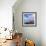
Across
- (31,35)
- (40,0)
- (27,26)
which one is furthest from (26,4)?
(31,35)

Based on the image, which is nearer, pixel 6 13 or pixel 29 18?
pixel 6 13

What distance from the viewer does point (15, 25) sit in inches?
247

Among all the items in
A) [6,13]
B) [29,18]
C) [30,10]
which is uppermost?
[30,10]

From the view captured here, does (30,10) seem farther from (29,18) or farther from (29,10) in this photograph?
(29,18)

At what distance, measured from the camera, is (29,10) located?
6.30 m

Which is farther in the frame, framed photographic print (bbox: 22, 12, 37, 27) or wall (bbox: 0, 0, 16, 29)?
framed photographic print (bbox: 22, 12, 37, 27)

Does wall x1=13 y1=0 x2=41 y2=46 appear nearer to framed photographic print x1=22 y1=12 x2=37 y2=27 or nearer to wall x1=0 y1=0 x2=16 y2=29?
framed photographic print x1=22 y1=12 x2=37 y2=27

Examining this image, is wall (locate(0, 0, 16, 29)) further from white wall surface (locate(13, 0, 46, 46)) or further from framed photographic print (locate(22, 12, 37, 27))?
framed photographic print (locate(22, 12, 37, 27))

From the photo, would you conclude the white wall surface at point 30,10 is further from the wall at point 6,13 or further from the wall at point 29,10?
the wall at point 6,13

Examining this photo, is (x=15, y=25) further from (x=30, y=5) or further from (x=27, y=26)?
(x=30, y=5)

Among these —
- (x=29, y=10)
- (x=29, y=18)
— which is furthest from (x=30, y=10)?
(x=29, y=18)

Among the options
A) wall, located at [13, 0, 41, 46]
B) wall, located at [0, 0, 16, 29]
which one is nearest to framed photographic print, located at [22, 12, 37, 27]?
wall, located at [13, 0, 41, 46]

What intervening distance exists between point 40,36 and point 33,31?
428mm

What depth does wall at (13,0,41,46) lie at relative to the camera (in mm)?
6281
